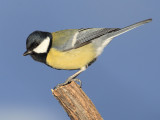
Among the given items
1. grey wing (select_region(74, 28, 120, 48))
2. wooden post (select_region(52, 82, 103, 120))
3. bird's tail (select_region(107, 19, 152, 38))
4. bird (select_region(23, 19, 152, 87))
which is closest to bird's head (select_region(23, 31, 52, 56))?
bird (select_region(23, 19, 152, 87))

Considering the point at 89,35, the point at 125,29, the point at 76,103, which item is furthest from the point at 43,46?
the point at 125,29

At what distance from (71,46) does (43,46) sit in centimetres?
38

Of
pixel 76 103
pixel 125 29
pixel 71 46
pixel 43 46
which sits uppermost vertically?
pixel 43 46

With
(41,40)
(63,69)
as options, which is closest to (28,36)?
(41,40)

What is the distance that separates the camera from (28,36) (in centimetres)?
305

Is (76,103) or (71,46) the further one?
(71,46)

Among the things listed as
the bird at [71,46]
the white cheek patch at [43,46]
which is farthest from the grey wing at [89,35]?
the white cheek patch at [43,46]

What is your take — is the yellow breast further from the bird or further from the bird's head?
the bird's head

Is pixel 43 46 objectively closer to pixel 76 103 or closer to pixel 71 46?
pixel 71 46

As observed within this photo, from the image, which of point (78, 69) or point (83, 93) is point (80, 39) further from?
point (83, 93)

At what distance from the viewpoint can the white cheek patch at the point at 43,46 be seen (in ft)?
10.3

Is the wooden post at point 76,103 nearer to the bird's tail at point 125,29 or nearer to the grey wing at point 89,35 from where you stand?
the grey wing at point 89,35

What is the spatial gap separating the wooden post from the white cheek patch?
0.64 meters

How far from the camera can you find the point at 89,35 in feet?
10.8
